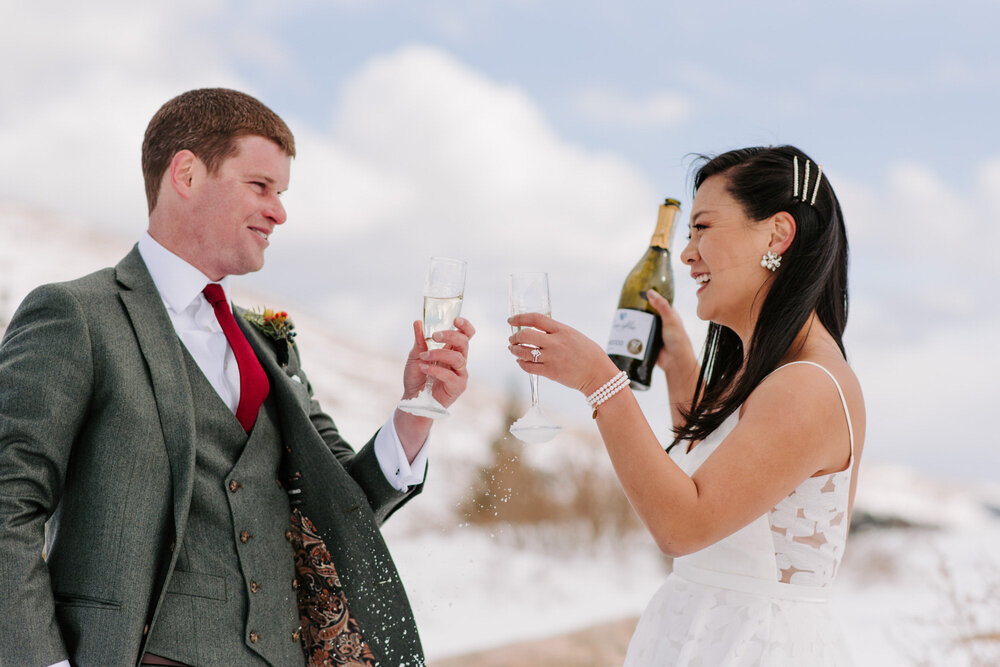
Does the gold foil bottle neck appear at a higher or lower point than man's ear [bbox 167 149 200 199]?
higher

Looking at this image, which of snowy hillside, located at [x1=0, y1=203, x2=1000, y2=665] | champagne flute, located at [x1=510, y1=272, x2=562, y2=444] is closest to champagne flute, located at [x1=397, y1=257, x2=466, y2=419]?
champagne flute, located at [x1=510, y1=272, x2=562, y2=444]

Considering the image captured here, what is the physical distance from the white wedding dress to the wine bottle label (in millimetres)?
645

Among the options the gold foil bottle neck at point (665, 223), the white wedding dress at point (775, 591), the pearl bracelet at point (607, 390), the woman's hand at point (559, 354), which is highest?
the gold foil bottle neck at point (665, 223)

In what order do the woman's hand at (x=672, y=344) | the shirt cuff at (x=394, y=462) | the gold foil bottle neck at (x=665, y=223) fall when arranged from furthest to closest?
the gold foil bottle neck at (x=665, y=223) < the woman's hand at (x=672, y=344) < the shirt cuff at (x=394, y=462)

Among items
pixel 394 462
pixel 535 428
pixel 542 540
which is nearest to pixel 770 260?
pixel 535 428

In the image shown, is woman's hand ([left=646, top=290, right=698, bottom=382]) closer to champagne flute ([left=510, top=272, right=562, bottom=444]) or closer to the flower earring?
the flower earring

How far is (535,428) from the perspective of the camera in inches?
83.1

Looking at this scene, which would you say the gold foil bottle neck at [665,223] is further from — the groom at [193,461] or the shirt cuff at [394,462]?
the shirt cuff at [394,462]

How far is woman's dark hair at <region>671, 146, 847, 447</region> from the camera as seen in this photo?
2.18 meters

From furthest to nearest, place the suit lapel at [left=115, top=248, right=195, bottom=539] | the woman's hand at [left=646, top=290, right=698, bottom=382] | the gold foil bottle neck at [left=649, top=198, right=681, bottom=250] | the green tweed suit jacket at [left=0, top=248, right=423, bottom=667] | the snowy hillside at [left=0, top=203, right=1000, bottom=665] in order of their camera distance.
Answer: the snowy hillside at [left=0, top=203, right=1000, bottom=665] → the gold foil bottle neck at [left=649, top=198, right=681, bottom=250] → the woman's hand at [left=646, top=290, right=698, bottom=382] → the suit lapel at [left=115, top=248, right=195, bottom=539] → the green tweed suit jacket at [left=0, top=248, right=423, bottom=667]

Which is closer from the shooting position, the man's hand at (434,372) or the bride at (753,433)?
the bride at (753,433)

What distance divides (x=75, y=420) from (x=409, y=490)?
3.06ft

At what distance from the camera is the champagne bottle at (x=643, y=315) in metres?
2.82

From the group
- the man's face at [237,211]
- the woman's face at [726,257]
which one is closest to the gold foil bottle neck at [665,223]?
the woman's face at [726,257]
